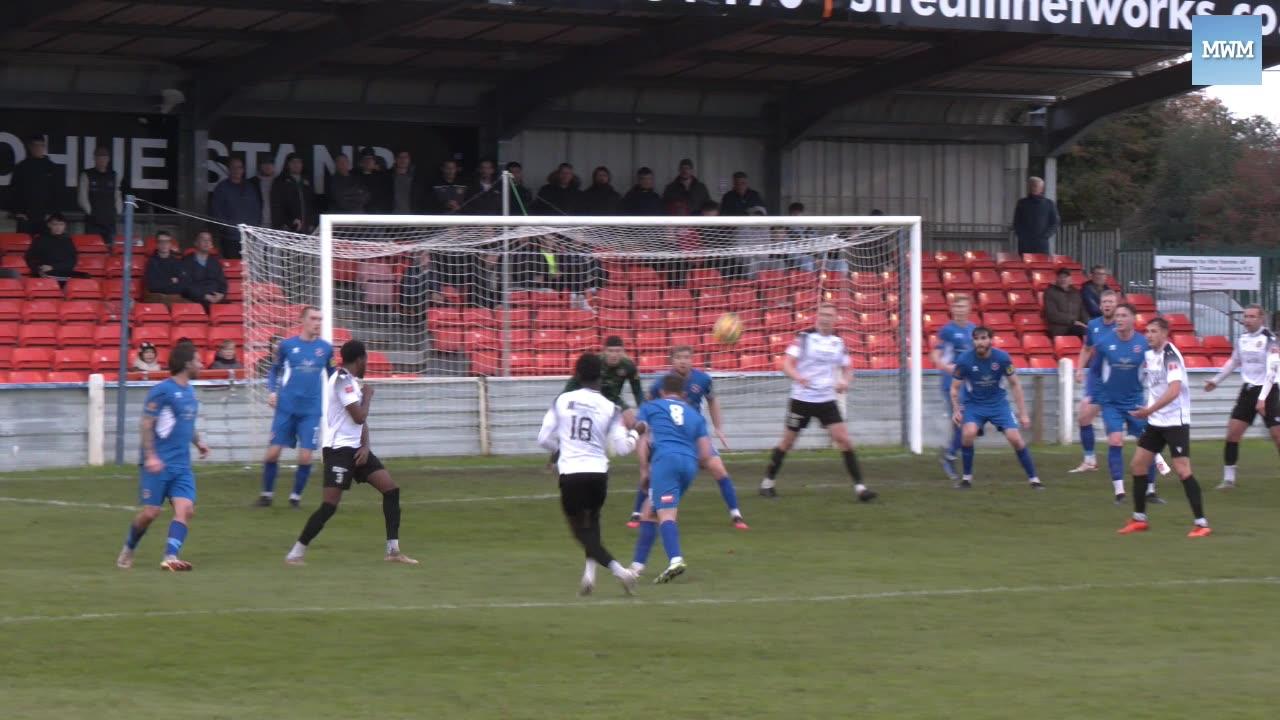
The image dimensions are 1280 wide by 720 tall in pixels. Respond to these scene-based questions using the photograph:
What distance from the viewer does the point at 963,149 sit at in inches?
1296

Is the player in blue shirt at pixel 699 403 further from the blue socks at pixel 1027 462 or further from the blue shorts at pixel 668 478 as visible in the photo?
the blue socks at pixel 1027 462

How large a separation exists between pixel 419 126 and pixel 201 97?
12.9 feet

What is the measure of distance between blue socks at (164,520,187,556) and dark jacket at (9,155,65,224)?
13.3 m

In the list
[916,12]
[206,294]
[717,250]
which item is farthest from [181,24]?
[916,12]

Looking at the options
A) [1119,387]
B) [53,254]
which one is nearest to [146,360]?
[53,254]

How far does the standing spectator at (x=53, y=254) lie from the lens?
908 inches

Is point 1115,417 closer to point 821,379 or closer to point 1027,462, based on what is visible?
point 1027,462

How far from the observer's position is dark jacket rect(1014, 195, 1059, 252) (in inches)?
1194

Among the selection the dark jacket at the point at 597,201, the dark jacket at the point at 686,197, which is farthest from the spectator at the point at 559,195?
the dark jacket at the point at 686,197

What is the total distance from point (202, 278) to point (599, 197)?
684 cm

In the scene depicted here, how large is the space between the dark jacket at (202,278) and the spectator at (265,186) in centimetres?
200

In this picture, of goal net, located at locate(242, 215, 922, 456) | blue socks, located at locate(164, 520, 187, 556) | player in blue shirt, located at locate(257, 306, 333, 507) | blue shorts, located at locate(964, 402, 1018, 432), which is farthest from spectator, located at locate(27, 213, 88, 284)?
blue shorts, located at locate(964, 402, 1018, 432)

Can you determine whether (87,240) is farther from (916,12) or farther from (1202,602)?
(1202,602)

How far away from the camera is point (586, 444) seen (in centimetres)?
1120
